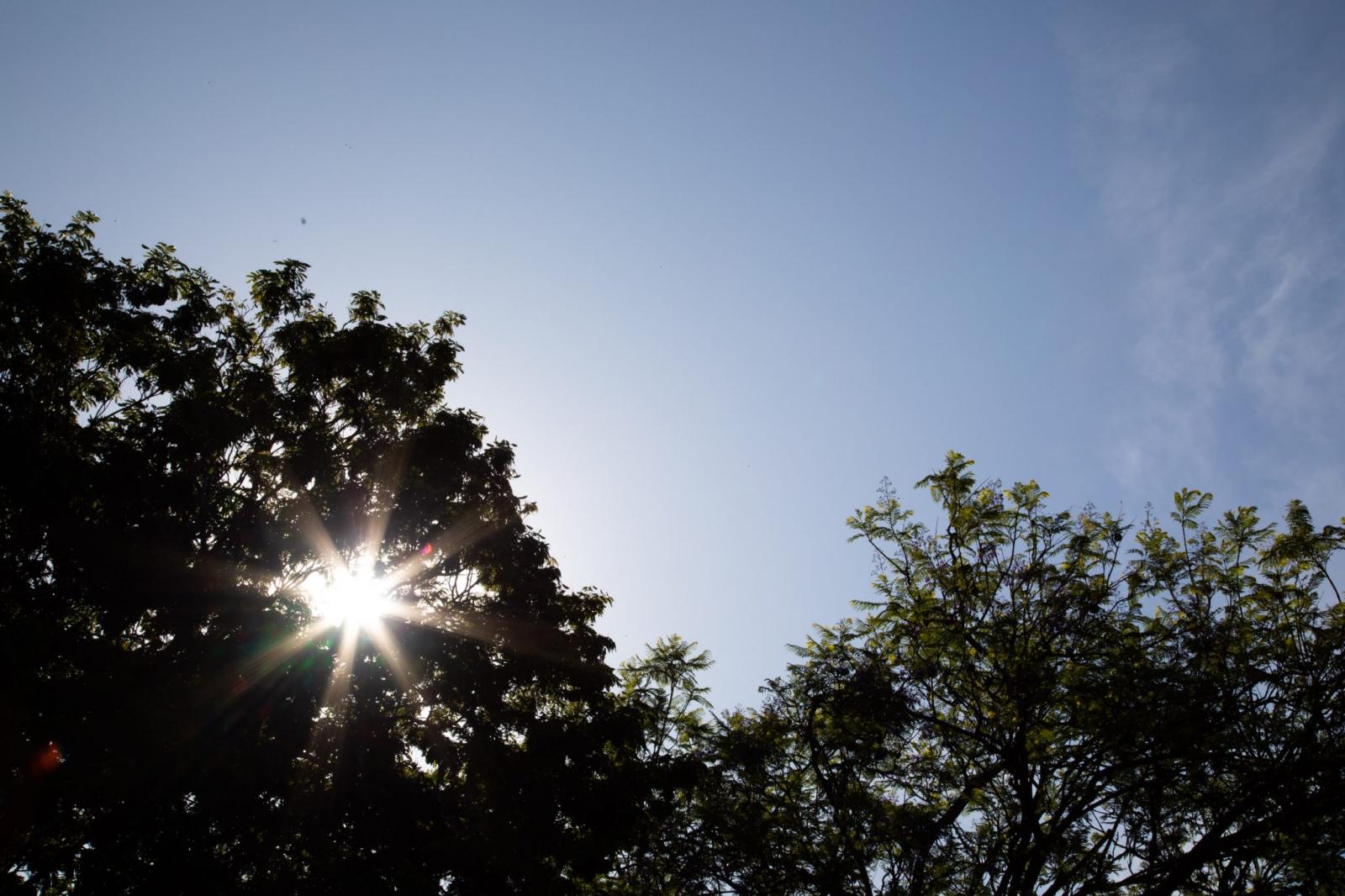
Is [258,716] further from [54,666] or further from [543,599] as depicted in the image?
[543,599]

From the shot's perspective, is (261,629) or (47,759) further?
(261,629)

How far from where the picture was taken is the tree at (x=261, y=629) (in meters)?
9.12

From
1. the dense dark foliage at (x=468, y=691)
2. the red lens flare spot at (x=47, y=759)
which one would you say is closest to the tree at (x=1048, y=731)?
the dense dark foliage at (x=468, y=691)

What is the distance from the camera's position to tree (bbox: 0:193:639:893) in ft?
29.9

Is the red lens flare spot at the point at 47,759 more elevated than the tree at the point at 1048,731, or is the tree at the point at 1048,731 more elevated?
the tree at the point at 1048,731

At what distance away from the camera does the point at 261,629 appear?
10625 millimetres

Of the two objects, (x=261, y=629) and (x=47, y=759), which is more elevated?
(x=261, y=629)

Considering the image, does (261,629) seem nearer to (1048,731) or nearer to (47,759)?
(47,759)

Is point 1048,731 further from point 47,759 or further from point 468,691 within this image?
point 47,759

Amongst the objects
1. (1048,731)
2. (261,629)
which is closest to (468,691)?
(261,629)

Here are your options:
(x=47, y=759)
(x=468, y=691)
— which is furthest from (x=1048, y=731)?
(x=47, y=759)

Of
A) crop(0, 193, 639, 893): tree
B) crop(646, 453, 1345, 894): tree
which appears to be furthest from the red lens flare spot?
crop(646, 453, 1345, 894): tree

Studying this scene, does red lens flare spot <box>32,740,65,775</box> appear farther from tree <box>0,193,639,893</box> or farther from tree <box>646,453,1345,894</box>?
tree <box>646,453,1345,894</box>

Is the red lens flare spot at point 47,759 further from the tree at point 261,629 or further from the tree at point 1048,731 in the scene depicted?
the tree at point 1048,731
